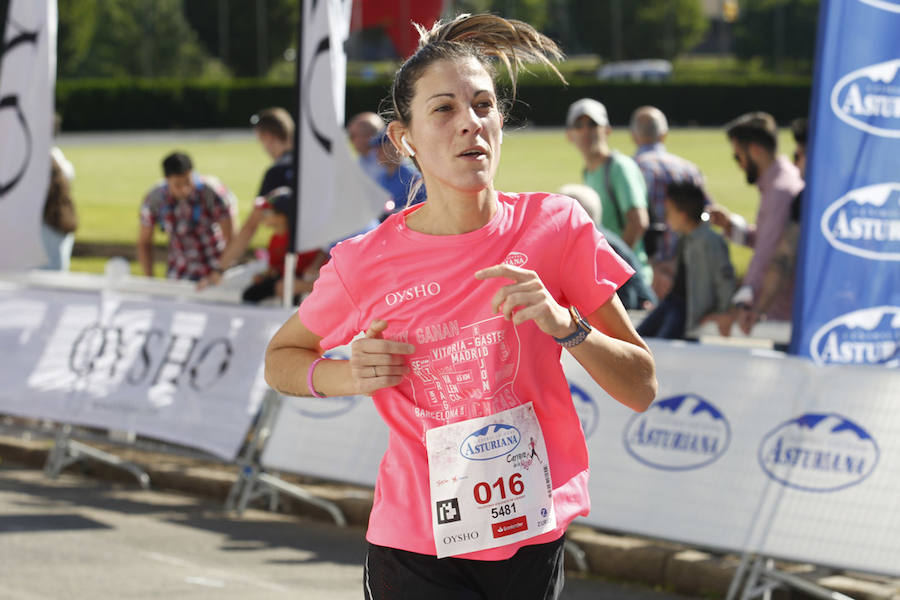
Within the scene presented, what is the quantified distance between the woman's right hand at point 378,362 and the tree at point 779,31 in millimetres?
86232

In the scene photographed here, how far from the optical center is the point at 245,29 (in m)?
80.5

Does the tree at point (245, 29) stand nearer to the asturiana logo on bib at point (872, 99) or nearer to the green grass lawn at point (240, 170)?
the green grass lawn at point (240, 170)

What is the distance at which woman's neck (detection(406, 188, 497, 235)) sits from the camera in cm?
289

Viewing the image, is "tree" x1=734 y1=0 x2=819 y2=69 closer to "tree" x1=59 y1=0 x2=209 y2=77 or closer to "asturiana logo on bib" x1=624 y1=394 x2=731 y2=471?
"tree" x1=59 y1=0 x2=209 y2=77

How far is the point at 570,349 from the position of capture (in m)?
2.67

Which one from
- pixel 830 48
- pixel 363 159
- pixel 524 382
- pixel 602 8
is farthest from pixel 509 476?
pixel 602 8

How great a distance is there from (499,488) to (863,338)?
390 cm

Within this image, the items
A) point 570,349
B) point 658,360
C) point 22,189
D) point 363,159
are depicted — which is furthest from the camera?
point 363,159

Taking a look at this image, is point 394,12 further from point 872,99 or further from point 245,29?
point 872,99

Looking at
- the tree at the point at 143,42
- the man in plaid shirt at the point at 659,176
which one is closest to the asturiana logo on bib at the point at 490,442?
A: the man in plaid shirt at the point at 659,176

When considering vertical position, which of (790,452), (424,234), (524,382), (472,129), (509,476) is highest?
(472,129)

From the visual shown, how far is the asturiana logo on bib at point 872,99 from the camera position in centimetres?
624

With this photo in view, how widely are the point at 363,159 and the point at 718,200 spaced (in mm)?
17870

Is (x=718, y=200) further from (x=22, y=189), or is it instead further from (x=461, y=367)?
(x=461, y=367)
